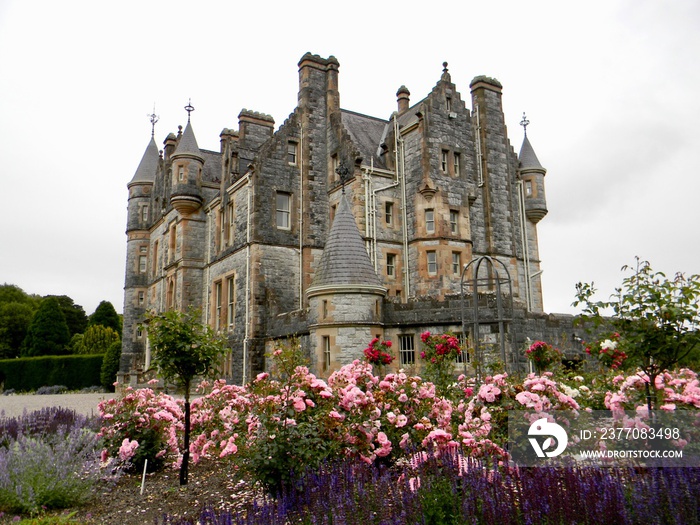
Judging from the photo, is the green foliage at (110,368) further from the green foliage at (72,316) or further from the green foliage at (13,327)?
the green foliage at (72,316)

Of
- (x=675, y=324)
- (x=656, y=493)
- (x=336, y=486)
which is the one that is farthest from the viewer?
(x=675, y=324)

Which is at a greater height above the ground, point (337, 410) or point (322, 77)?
point (322, 77)

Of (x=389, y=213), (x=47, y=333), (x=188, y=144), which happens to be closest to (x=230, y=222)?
(x=188, y=144)

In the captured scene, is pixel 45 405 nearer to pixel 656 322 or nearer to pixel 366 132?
pixel 366 132

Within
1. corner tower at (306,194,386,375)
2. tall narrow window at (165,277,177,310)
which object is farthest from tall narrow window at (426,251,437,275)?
tall narrow window at (165,277,177,310)

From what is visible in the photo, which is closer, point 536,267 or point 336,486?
point 336,486

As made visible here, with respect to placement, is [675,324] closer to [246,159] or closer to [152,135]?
[246,159]

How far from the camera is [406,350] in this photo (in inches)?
691

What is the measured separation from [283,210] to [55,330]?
3482cm

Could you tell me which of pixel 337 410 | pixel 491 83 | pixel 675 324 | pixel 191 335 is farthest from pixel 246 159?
pixel 675 324

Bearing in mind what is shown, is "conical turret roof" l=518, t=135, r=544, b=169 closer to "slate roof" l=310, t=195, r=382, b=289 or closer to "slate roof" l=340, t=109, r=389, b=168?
"slate roof" l=340, t=109, r=389, b=168

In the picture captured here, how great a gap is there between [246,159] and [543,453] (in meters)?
22.8

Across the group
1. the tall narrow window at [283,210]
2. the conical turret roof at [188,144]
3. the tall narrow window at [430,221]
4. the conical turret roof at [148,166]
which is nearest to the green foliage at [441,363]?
the tall narrow window at [430,221]

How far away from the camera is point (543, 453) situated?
18.4ft
